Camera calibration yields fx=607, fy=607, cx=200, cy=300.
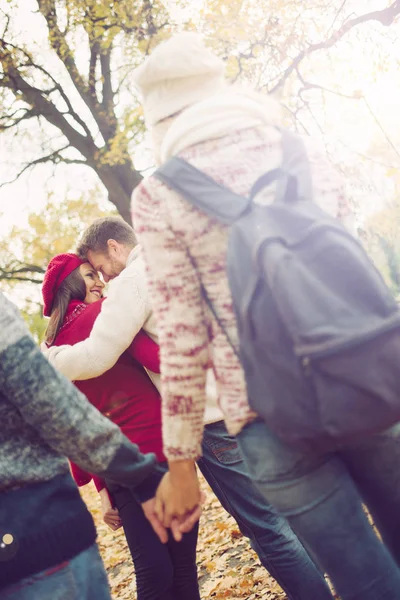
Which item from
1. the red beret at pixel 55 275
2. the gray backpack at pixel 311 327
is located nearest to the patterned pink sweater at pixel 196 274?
the gray backpack at pixel 311 327

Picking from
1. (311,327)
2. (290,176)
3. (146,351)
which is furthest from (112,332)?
(311,327)

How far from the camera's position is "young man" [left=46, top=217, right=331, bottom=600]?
2.40 m

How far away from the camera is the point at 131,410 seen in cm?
239

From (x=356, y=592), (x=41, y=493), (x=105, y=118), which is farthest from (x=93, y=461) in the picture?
(x=105, y=118)

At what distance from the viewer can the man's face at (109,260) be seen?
3006 mm

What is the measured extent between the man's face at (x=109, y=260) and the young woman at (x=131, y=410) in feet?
0.41

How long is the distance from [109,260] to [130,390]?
2.65 ft

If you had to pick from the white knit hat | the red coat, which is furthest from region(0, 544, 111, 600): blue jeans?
the white knit hat

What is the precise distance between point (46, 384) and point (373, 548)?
0.91 metres

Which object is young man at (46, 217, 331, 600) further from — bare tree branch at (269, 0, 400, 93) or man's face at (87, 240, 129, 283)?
bare tree branch at (269, 0, 400, 93)

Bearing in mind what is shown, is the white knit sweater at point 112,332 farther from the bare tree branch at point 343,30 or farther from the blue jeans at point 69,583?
the bare tree branch at point 343,30

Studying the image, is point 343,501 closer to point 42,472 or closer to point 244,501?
point 42,472

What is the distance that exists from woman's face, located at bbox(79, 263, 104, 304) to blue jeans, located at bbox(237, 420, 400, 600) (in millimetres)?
1560

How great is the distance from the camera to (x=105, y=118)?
1108cm
